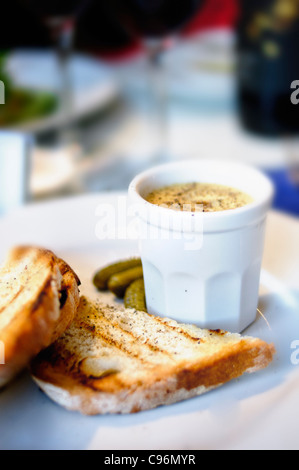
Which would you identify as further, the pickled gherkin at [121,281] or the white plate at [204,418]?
the pickled gherkin at [121,281]

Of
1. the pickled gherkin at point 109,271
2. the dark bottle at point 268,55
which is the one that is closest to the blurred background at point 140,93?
the dark bottle at point 268,55

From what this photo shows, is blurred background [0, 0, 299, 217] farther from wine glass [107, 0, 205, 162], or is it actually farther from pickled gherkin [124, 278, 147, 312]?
pickled gherkin [124, 278, 147, 312]

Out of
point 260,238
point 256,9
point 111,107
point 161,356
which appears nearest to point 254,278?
point 260,238

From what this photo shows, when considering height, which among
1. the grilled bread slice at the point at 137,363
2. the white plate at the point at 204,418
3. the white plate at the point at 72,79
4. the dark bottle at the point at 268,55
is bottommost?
the white plate at the point at 204,418

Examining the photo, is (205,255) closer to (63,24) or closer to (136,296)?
(136,296)

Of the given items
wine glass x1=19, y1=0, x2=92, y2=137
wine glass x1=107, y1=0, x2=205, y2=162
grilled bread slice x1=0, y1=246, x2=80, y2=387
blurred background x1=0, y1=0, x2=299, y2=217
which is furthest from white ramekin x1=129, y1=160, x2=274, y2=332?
wine glass x1=19, y1=0, x2=92, y2=137

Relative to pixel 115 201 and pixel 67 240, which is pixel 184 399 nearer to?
pixel 67 240

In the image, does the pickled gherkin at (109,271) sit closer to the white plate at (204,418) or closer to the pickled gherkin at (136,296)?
the pickled gherkin at (136,296)
